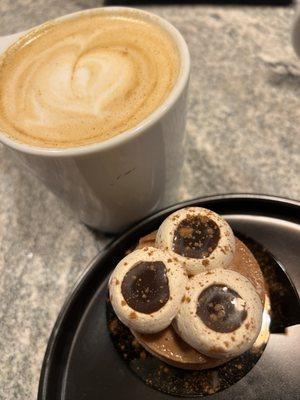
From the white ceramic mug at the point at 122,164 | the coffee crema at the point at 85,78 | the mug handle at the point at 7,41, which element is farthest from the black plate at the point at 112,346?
the mug handle at the point at 7,41

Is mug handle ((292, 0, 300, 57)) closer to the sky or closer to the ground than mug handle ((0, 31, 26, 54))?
closer to the ground

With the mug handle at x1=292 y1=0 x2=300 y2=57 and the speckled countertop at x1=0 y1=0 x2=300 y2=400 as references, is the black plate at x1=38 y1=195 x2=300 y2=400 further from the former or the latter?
the mug handle at x1=292 y1=0 x2=300 y2=57

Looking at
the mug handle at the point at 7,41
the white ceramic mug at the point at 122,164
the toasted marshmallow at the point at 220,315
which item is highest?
the mug handle at the point at 7,41

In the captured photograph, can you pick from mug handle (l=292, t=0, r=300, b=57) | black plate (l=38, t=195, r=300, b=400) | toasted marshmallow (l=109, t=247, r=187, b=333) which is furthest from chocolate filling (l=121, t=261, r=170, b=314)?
mug handle (l=292, t=0, r=300, b=57)

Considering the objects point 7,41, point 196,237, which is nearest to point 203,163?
point 196,237

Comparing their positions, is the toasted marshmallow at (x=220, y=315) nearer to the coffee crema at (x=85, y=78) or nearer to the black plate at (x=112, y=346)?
the black plate at (x=112, y=346)

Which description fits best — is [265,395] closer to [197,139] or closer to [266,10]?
[197,139]
